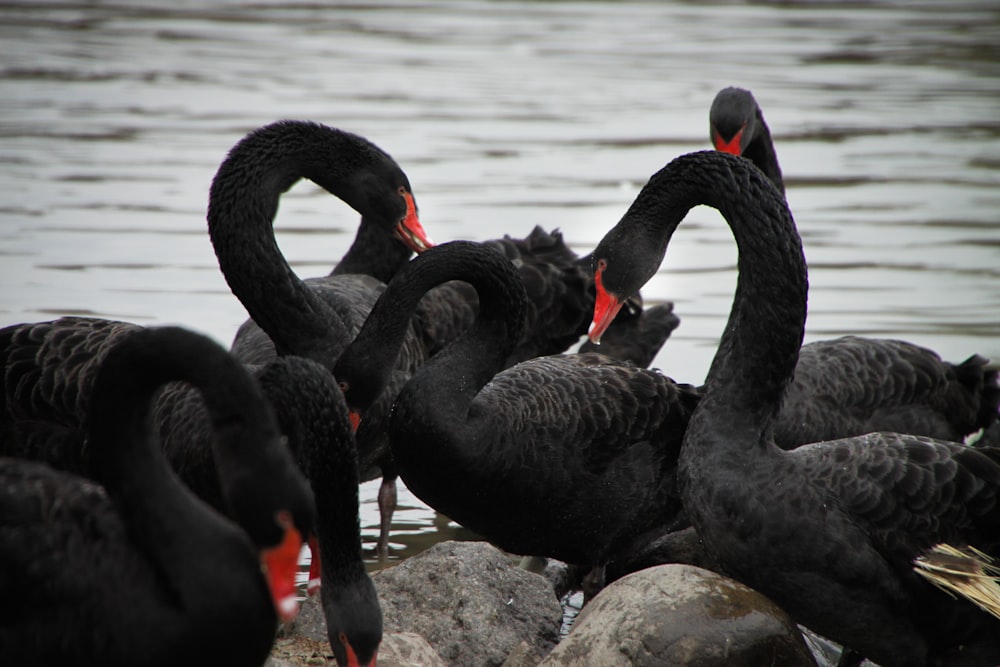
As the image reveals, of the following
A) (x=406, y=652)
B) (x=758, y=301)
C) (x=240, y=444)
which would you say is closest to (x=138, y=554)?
(x=240, y=444)

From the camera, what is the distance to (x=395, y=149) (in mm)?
14203

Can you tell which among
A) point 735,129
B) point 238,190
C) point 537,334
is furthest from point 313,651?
point 735,129

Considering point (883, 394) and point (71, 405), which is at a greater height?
point (71, 405)

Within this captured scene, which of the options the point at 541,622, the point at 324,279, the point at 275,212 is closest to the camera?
Result: the point at 541,622

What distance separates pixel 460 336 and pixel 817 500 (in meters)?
1.65

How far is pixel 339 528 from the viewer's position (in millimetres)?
4430

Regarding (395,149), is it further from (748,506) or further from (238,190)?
(748,506)

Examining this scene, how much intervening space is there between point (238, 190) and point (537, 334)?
2290mm

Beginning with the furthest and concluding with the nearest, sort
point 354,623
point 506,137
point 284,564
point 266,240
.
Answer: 1. point 506,137
2. point 266,240
3. point 354,623
4. point 284,564

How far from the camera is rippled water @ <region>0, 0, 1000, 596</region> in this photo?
33.2 ft

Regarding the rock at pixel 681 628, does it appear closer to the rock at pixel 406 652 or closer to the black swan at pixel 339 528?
the rock at pixel 406 652

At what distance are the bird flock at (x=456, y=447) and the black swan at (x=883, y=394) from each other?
0.04ft

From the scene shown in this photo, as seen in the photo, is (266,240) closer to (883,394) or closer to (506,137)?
(883,394)

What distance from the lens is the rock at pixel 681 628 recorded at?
4.96 metres
